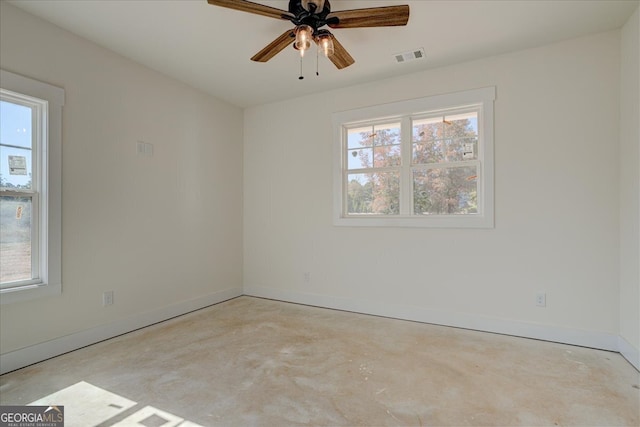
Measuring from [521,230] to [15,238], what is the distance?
4.48 metres

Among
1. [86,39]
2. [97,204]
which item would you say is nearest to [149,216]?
[97,204]

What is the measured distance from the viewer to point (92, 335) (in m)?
2.95

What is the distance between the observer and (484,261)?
3283 millimetres

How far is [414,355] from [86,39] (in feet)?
13.4

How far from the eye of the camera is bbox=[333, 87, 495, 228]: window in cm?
335

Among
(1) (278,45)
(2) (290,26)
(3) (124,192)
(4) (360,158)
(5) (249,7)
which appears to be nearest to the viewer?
(5) (249,7)

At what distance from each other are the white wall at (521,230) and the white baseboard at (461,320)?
10 millimetres

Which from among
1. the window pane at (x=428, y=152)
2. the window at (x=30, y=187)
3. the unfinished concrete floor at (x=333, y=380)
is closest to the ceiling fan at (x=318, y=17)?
the window pane at (x=428, y=152)

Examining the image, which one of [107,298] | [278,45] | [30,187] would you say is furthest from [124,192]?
[278,45]

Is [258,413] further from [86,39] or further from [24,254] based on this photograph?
[86,39]

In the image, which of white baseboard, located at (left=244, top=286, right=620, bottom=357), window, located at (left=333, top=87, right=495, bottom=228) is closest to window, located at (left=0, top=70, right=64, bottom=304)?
white baseboard, located at (left=244, top=286, right=620, bottom=357)

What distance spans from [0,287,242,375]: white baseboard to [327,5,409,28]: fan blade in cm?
335

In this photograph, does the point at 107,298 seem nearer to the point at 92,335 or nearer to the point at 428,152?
the point at 92,335

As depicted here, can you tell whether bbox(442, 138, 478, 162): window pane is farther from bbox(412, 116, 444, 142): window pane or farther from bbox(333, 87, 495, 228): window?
bbox(412, 116, 444, 142): window pane
